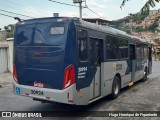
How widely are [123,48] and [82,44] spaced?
4448 mm

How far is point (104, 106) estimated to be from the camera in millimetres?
9477

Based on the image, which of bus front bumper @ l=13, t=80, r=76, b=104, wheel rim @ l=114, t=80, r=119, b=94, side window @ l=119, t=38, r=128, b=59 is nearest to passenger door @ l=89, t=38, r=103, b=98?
bus front bumper @ l=13, t=80, r=76, b=104

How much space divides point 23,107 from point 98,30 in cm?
380

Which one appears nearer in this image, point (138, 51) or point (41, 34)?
point (41, 34)

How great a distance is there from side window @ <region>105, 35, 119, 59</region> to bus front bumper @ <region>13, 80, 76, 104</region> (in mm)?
3034

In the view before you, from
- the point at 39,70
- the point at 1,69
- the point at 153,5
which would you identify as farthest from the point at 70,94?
the point at 1,69

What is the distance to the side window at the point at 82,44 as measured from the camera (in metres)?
7.60

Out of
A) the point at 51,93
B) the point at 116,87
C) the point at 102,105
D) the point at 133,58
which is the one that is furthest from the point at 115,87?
the point at 51,93

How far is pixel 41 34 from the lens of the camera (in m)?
7.77

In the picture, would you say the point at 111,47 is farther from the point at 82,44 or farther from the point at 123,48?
the point at 82,44

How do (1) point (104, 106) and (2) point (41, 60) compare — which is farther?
(1) point (104, 106)

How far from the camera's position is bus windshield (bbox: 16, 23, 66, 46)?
746 cm

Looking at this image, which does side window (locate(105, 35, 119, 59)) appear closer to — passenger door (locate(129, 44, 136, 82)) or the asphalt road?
the asphalt road

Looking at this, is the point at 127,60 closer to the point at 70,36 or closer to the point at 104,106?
the point at 104,106
